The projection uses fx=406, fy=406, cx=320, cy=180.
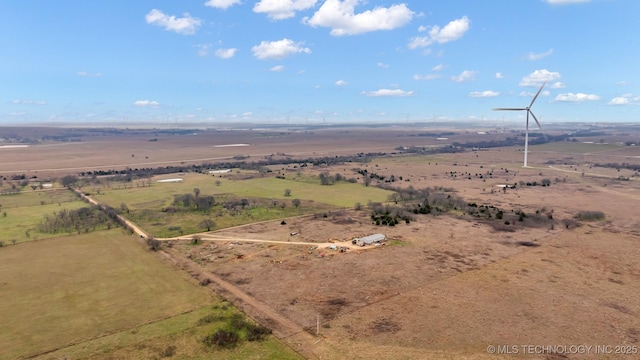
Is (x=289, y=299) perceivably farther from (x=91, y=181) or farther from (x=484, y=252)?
(x=91, y=181)

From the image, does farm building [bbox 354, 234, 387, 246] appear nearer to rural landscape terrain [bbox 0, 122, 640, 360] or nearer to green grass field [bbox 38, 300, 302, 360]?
rural landscape terrain [bbox 0, 122, 640, 360]

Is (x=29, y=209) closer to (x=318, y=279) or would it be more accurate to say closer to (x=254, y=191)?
(x=254, y=191)

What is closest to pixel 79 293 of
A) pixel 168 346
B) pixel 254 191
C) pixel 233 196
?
pixel 168 346

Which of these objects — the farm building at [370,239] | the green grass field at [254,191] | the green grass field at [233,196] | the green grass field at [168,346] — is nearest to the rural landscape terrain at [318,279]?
the green grass field at [168,346]

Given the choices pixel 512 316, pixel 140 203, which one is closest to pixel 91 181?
pixel 140 203

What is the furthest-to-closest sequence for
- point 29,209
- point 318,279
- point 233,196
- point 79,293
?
point 233,196 → point 29,209 → point 318,279 → point 79,293

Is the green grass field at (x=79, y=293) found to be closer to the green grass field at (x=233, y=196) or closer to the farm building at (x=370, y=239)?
the green grass field at (x=233, y=196)

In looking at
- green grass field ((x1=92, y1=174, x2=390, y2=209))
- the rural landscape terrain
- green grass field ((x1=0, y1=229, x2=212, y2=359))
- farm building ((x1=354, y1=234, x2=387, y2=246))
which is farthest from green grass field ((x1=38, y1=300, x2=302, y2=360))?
green grass field ((x1=92, y1=174, x2=390, y2=209))
